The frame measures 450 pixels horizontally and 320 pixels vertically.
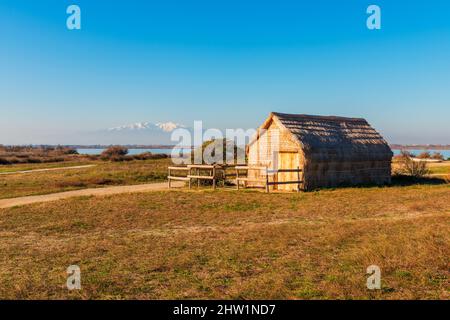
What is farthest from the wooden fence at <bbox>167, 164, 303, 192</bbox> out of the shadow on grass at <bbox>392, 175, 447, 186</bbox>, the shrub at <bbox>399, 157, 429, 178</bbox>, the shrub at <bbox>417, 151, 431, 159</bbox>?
the shrub at <bbox>417, 151, 431, 159</bbox>

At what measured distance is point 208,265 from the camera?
8.56 metres

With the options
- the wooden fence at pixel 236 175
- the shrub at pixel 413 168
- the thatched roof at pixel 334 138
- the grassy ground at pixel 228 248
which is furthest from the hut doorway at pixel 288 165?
the shrub at pixel 413 168

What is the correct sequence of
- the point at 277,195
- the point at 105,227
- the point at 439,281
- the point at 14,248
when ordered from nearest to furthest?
1. the point at 439,281
2. the point at 14,248
3. the point at 105,227
4. the point at 277,195

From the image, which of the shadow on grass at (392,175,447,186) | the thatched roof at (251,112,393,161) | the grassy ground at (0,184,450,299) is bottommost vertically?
the grassy ground at (0,184,450,299)

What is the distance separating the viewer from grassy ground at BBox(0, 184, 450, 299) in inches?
277

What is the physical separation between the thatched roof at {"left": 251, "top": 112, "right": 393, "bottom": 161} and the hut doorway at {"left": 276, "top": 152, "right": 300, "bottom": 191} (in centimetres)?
94

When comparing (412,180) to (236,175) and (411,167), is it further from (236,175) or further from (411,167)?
(236,175)

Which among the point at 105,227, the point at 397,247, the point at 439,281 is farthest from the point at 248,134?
the point at 439,281

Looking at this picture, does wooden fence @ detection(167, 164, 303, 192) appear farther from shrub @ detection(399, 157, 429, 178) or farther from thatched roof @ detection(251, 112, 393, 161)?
shrub @ detection(399, 157, 429, 178)

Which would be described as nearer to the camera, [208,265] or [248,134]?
[208,265]

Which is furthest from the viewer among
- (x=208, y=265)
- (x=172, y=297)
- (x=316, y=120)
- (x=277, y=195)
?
(x=316, y=120)

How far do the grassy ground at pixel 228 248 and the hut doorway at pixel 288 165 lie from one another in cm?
541
